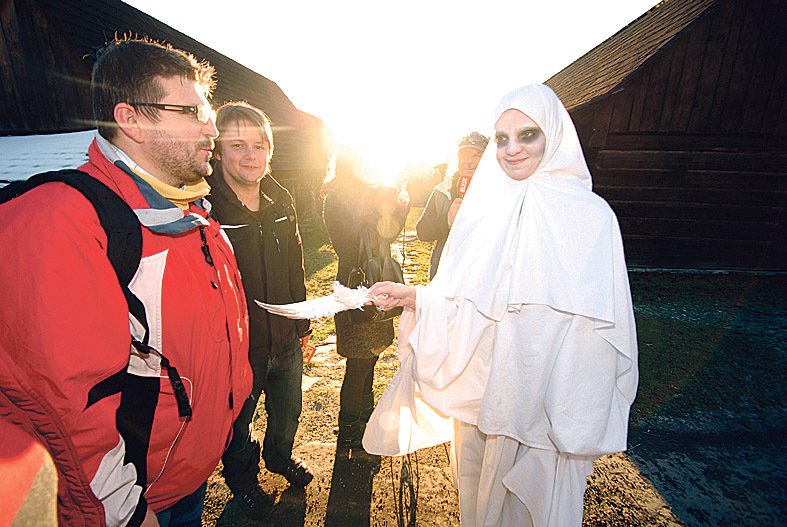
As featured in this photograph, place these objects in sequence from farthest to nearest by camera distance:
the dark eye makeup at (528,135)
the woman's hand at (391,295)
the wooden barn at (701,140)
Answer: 1. the wooden barn at (701,140)
2. the woman's hand at (391,295)
3. the dark eye makeup at (528,135)

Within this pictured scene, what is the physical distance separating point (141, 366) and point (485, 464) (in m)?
1.66

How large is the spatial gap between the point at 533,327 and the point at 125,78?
1982 millimetres

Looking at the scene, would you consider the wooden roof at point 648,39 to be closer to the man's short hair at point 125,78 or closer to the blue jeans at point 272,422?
the blue jeans at point 272,422

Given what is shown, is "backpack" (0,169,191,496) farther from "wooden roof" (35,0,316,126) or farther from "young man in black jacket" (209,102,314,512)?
"young man in black jacket" (209,102,314,512)

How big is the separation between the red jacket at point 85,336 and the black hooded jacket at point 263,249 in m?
0.85

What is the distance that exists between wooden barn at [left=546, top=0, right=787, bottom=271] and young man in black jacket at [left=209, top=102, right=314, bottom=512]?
824 cm

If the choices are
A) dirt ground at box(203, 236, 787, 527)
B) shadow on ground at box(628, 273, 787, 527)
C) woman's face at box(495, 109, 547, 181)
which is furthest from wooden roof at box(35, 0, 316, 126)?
shadow on ground at box(628, 273, 787, 527)

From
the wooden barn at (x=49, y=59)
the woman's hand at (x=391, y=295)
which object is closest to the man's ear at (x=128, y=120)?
the woman's hand at (x=391, y=295)

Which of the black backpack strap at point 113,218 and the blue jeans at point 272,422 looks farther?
the blue jeans at point 272,422

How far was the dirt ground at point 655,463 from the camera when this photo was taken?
2.51 m

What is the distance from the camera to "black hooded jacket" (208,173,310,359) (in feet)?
7.05

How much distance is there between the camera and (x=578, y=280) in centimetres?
157

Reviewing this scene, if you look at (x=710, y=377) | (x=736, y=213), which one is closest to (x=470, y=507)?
(x=710, y=377)

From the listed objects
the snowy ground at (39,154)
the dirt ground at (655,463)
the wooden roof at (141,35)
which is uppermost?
the wooden roof at (141,35)
